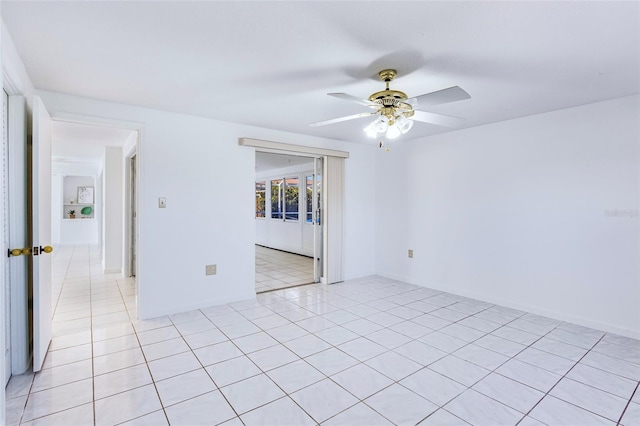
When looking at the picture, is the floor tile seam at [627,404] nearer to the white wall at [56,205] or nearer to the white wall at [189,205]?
the white wall at [189,205]

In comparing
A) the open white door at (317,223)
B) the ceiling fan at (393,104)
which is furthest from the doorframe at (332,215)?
the ceiling fan at (393,104)

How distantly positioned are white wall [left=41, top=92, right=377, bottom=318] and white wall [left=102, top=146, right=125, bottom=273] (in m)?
2.36

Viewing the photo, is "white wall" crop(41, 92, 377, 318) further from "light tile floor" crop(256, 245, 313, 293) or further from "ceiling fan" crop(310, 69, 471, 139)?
"ceiling fan" crop(310, 69, 471, 139)

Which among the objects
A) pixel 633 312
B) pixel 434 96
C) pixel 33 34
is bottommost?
pixel 633 312

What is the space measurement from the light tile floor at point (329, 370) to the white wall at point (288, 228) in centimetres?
372

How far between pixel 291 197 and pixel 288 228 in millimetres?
755

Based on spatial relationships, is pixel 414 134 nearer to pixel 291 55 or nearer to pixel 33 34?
pixel 291 55

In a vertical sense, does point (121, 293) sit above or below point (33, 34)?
below

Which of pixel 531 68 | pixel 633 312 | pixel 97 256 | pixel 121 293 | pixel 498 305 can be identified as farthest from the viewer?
pixel 97 256

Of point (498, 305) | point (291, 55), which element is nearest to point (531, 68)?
point (291, 55)

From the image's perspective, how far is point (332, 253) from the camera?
189 inches

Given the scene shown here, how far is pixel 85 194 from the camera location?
9.60m

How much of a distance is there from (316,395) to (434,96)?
2.03 m

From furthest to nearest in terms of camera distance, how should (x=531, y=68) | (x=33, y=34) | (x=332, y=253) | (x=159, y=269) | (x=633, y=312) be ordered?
(x=332, y=253)
(x=159, y=269)
(x=633, y=312)
(x=531, y=68)
(x=33, y=34)
